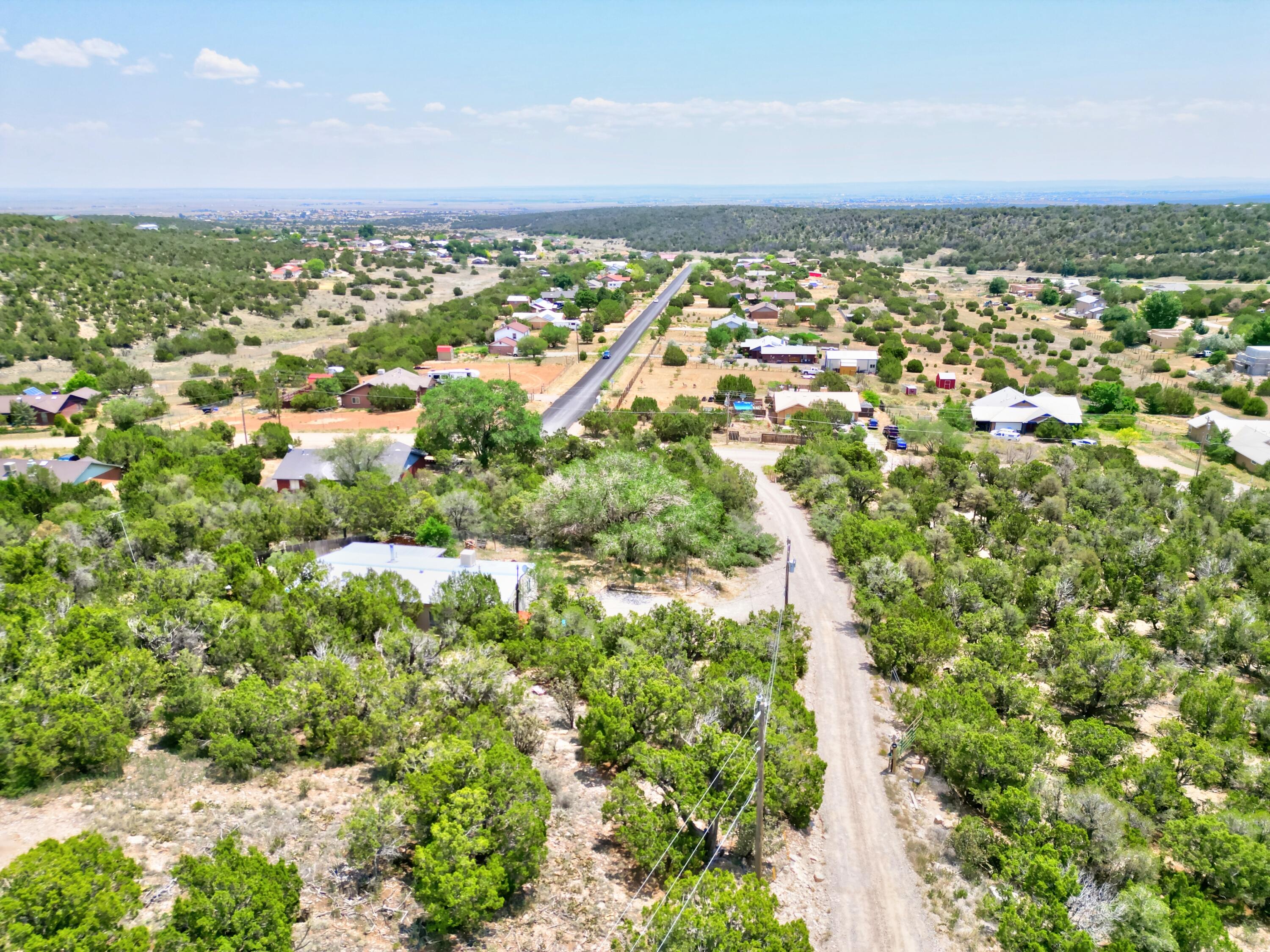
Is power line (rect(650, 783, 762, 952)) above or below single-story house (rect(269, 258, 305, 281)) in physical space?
below

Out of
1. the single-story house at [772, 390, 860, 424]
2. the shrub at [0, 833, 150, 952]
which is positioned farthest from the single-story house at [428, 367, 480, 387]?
the shrub at [0, 833, 150, 952]

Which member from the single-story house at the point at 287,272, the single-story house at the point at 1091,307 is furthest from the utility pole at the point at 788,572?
the single-story house at the point at 287,272

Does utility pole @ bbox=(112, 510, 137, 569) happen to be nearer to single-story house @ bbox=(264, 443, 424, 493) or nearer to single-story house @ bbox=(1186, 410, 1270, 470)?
single-story house @ bbox=(264, 443, 424, 493)

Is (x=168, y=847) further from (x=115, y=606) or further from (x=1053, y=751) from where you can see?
(x=1053, y=751)

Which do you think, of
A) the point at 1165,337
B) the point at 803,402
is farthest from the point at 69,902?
the point at 1165,337

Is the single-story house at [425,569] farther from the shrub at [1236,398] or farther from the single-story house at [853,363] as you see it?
the shrub at [1236,398]

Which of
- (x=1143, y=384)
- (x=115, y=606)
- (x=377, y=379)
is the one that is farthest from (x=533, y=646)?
(x=1143, y=384)

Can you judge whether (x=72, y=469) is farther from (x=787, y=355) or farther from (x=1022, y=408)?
(x=1022, y=408)
